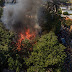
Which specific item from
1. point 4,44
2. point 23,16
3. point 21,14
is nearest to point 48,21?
point 23,16

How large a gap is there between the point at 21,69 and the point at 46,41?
3.57 meters

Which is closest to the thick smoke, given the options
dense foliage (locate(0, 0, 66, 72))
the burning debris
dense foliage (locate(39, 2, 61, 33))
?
the burning debris

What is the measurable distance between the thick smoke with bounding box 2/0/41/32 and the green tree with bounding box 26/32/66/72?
4.04 meters

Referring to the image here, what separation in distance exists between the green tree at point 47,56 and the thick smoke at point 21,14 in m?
4.04

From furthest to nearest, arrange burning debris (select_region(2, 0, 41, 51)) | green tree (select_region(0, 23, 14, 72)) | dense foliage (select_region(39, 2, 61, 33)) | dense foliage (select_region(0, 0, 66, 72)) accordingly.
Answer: dense foliage (select_region(39, 2, 61, 33)) < burning debris (select_region(2, 0, 41, 51)) < dense foliage (select_region(0, 0, 66, 72)) < green tree (select_region(0, 23, 14, 72))

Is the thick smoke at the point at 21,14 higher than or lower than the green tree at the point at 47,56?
higher

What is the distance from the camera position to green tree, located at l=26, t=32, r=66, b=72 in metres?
8.16

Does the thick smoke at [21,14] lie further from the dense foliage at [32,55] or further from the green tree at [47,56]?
the green tree at [47,56]

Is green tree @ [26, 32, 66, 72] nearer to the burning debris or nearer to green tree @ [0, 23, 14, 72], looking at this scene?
green tree @ [0, 23, 14, 72]

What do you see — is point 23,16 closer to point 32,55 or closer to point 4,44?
point 4,44

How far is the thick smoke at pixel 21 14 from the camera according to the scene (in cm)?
1152

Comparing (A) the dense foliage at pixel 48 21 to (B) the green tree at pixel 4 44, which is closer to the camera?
(B) the green tree at pixel 4 44

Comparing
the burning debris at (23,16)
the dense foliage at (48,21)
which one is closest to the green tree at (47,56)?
the burning debris at (23,16)

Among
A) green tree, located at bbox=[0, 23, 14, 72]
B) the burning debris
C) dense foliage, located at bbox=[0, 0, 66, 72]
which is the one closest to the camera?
green tree, located at bbox=[0, 23, 14, 72]
